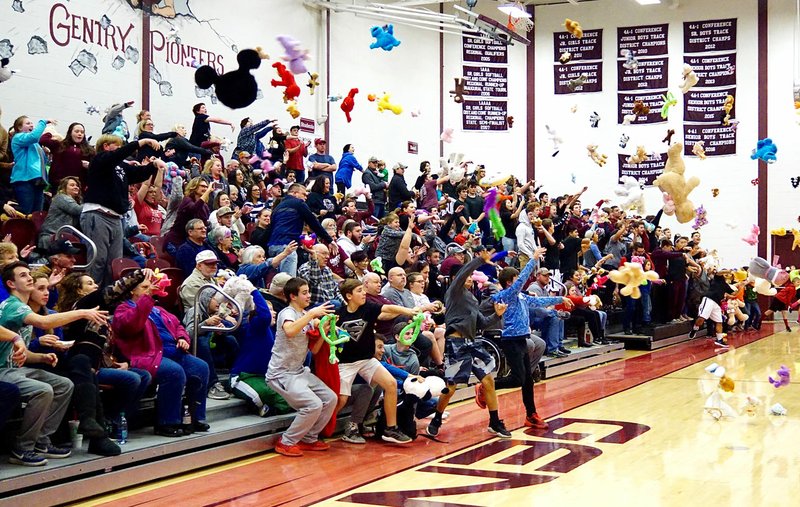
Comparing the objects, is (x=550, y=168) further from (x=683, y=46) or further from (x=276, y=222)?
(x=276, y=222)

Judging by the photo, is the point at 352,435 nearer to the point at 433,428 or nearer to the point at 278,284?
the point at 433,428

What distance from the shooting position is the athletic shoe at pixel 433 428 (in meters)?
7.48

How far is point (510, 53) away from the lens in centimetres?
2127

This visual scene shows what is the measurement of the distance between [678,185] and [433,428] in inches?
261

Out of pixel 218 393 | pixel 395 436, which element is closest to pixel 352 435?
pixel 395 436

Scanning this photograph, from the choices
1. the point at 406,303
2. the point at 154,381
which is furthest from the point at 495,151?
the point at 154,381

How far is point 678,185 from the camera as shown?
12672 mm

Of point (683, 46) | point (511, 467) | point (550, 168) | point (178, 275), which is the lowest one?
point (511, 467)

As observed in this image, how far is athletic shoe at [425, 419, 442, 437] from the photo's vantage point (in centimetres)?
748

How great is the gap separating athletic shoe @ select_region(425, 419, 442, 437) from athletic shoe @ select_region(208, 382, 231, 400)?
1582 millimetres

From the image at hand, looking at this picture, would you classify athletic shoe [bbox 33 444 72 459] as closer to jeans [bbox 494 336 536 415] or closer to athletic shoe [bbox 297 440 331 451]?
athletic shoe [bbox 297 440 331 451]

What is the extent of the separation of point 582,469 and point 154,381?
2.93m

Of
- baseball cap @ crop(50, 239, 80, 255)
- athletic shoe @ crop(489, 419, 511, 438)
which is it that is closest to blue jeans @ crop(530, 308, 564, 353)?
Answer: athletic shoe @ crop(489, 419, 511, 438)

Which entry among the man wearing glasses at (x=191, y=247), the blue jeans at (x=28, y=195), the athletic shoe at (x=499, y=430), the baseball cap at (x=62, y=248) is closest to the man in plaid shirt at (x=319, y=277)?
the man wearing glasses at (x=191, y=247)
